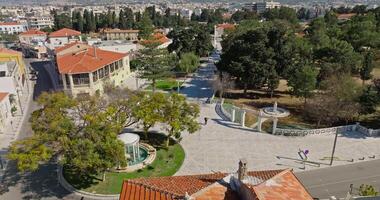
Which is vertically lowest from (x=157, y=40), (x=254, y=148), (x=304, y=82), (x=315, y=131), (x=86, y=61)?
(x=254, y=148)

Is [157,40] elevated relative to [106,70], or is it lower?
elevated

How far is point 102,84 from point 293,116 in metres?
27.6

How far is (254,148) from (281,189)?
15284 millimetres

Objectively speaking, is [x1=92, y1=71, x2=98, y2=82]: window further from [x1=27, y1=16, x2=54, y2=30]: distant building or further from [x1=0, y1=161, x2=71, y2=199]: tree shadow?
[x1=27, y1=16, x2=54, y2=30]: distant building

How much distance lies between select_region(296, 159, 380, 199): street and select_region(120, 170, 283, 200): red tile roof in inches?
362

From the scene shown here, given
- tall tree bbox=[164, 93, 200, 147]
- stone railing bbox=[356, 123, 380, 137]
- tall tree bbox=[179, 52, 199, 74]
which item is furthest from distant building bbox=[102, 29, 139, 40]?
stone railing bbox=[356, 123, 380, 137]

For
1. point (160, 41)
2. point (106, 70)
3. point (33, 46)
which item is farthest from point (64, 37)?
point (106, 70)

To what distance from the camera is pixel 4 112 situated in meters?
38.6

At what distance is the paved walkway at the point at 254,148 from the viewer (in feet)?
92.5

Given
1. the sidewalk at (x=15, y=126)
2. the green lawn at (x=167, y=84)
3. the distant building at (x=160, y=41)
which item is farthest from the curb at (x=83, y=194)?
the distant building at (x=160, y=41)

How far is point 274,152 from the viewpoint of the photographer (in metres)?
30.4

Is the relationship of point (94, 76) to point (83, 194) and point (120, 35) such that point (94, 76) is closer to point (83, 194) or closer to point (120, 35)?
point (83, 194)

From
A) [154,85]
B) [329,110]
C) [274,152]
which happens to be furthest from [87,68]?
[329,110]

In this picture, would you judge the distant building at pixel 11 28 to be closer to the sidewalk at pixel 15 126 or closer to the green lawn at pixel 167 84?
the sidewalk at pixel 15 126
